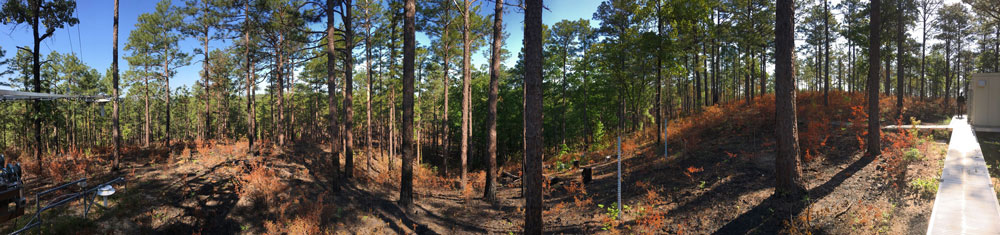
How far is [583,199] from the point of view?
1274cm

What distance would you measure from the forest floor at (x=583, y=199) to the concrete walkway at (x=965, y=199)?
338mm

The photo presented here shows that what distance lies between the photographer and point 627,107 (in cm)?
3838

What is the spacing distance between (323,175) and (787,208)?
16311mm

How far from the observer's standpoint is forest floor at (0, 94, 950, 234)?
7.77 meters

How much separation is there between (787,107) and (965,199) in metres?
3.31

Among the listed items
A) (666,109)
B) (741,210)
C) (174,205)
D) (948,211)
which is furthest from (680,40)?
(666,109)

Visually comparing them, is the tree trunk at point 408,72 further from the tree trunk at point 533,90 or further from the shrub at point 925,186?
the shrub at point 925,186

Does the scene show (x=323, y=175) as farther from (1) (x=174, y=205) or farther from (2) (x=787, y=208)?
(2) (x=787, y=208)

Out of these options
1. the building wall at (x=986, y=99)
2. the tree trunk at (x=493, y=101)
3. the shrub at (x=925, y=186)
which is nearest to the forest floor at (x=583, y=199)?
the shrub at (x=925, y=186)

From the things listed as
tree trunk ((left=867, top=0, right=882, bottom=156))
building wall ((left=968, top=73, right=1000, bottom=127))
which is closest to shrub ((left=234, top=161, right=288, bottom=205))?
tree trunk ((left=867, top=0, right=882, bottom=156))

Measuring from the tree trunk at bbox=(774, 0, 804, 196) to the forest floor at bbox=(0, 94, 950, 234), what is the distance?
580 millimetres

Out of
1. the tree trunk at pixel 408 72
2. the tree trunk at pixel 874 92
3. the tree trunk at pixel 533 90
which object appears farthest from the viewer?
the tree trunk at pixel 874 92

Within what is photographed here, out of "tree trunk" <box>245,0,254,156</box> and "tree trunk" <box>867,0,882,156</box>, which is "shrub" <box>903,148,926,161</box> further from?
"tree trunk" <box>245,0,254,156</box>

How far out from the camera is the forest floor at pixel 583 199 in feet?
25.5
